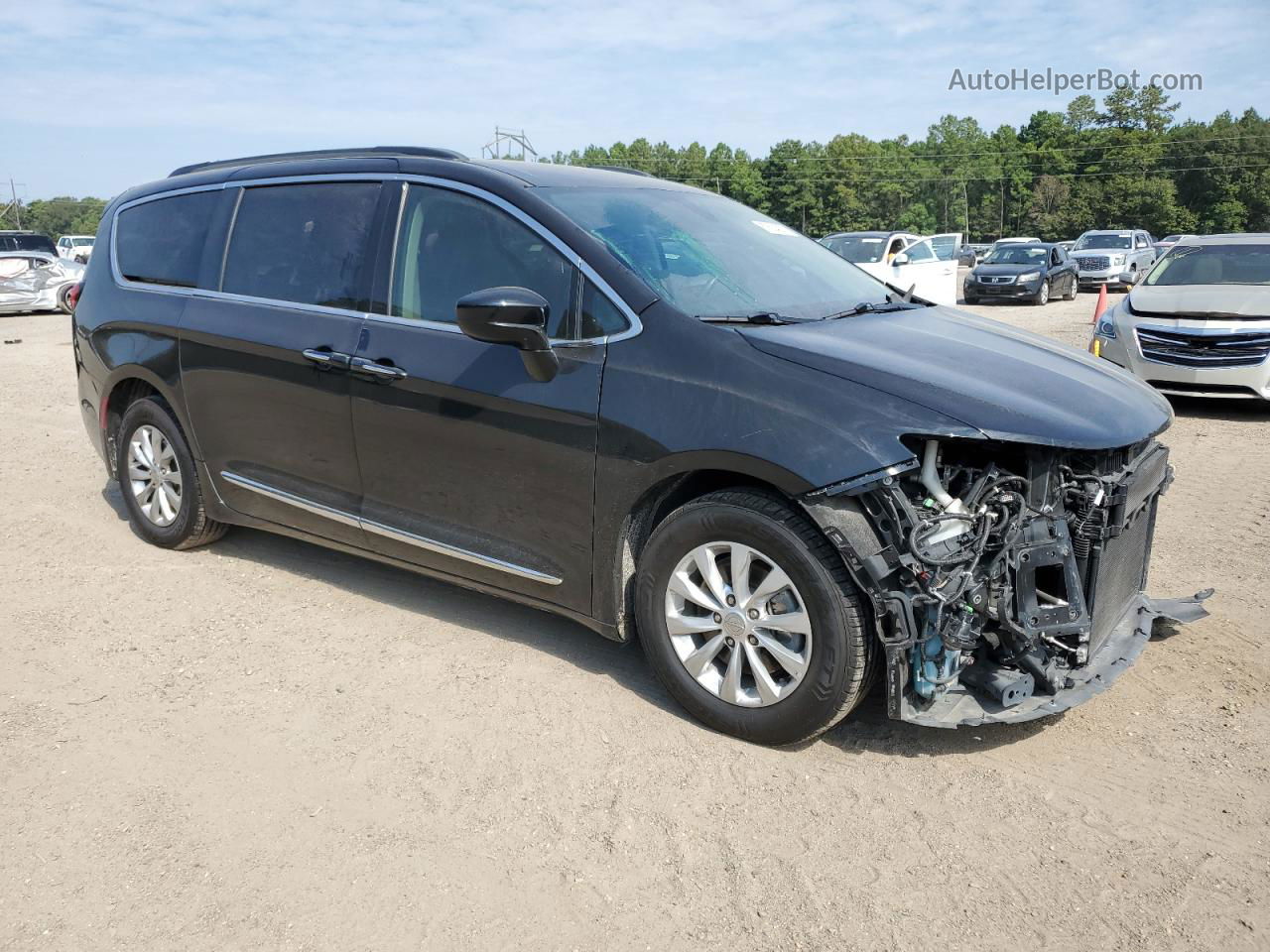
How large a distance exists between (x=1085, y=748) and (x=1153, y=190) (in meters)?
85.4

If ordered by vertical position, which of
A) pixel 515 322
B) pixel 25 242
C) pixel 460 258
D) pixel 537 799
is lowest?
pixel 537 799

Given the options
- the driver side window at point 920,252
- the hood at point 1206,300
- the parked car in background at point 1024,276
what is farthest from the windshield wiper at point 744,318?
the parked car in background at point 1024,276

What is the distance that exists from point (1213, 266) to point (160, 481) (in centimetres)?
1018

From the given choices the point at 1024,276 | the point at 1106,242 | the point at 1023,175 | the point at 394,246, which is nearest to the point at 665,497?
the point at 394,246

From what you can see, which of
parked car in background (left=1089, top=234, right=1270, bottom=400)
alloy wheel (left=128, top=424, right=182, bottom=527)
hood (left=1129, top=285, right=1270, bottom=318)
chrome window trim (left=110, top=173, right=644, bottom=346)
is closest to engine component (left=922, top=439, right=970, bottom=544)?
chrome window trim (left=110, top=173, right=644, bottom=346)

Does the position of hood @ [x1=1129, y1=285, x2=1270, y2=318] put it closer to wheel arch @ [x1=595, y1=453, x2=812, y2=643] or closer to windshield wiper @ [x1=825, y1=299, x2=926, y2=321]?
windshield wiper @ [x1=825, y1=299, x2=926, y2=321]

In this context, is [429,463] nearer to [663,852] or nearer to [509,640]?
[509,640]

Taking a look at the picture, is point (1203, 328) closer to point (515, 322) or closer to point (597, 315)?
point (597, 315)

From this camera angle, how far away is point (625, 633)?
383 cm

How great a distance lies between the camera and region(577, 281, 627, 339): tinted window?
Answer: 12.0 feet

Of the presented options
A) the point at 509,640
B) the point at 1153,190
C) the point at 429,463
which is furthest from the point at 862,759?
the point at 1153,190

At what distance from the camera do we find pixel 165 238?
5.33 metres

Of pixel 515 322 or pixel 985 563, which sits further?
pixel 515 322

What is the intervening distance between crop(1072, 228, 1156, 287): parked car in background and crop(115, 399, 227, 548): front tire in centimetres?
2840
